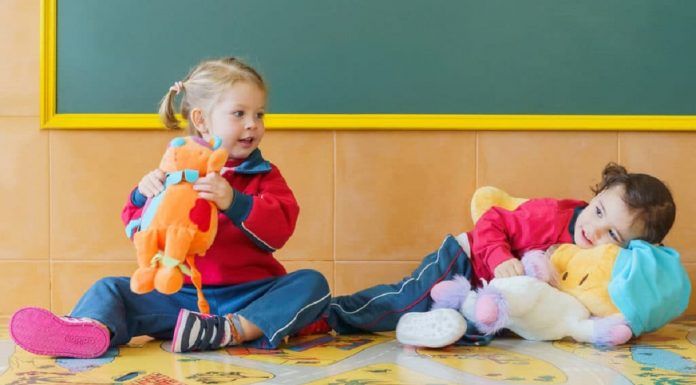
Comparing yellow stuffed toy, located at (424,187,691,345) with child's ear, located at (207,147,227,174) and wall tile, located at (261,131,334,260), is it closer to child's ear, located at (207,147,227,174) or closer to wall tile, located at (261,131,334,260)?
wall tile, located at (261,131,334,260)

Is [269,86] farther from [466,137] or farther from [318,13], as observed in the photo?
[466,137]

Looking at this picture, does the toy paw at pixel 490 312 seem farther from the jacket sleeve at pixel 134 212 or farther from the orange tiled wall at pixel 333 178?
the jacket sleeve at pixel 134 212

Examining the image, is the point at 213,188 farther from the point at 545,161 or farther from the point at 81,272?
the point at 545,161

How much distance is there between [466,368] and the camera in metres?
1.46

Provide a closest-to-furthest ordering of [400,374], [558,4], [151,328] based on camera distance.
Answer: [400,374], [151,328], [558,4]

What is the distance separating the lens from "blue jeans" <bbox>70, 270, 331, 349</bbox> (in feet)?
5.26

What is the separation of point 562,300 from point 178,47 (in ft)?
3.40

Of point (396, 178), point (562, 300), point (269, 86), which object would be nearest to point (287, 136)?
point (269, 86)

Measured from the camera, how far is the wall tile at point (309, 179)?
6.81ft

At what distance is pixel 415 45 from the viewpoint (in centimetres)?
206

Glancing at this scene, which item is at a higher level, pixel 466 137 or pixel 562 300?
pixel 466 137

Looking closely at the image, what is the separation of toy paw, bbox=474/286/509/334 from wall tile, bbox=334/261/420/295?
43 cm

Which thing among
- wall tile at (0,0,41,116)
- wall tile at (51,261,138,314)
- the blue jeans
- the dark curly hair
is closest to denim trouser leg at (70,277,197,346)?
the blue jeans

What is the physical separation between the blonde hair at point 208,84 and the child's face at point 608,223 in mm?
715
